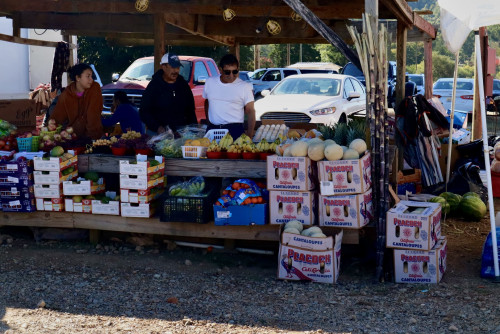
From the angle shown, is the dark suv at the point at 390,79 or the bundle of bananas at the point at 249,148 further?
the dark suv at the point at 390,79

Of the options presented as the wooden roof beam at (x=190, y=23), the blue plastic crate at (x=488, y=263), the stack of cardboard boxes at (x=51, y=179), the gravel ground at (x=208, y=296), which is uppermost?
the wooden roof beam at (x=190, y=23)

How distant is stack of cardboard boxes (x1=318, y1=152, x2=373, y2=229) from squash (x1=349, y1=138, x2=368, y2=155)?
67 mm

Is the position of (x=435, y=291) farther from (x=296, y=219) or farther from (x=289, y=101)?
(x=289, y=101)

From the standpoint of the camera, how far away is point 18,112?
9680 mm

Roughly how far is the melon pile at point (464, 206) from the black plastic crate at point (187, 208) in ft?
11.8

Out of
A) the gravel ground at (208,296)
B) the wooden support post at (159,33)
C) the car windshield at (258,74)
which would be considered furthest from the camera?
the car windshield at (258,74)

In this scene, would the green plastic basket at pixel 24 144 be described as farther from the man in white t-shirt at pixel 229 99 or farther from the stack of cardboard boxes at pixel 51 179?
the man in white t-shirt at pixel 229 99

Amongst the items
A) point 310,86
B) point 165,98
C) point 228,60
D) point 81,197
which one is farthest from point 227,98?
point 310,86

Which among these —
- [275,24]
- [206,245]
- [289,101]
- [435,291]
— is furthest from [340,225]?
[289,101]

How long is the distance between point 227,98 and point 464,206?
11.8 feet

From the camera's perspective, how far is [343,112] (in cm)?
1571

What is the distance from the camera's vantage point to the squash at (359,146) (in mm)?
→ 6528

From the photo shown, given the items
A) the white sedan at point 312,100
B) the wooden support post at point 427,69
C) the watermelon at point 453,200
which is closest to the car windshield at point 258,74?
the white sedan at point 312,100

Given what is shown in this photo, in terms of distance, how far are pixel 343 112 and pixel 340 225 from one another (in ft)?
31.0
